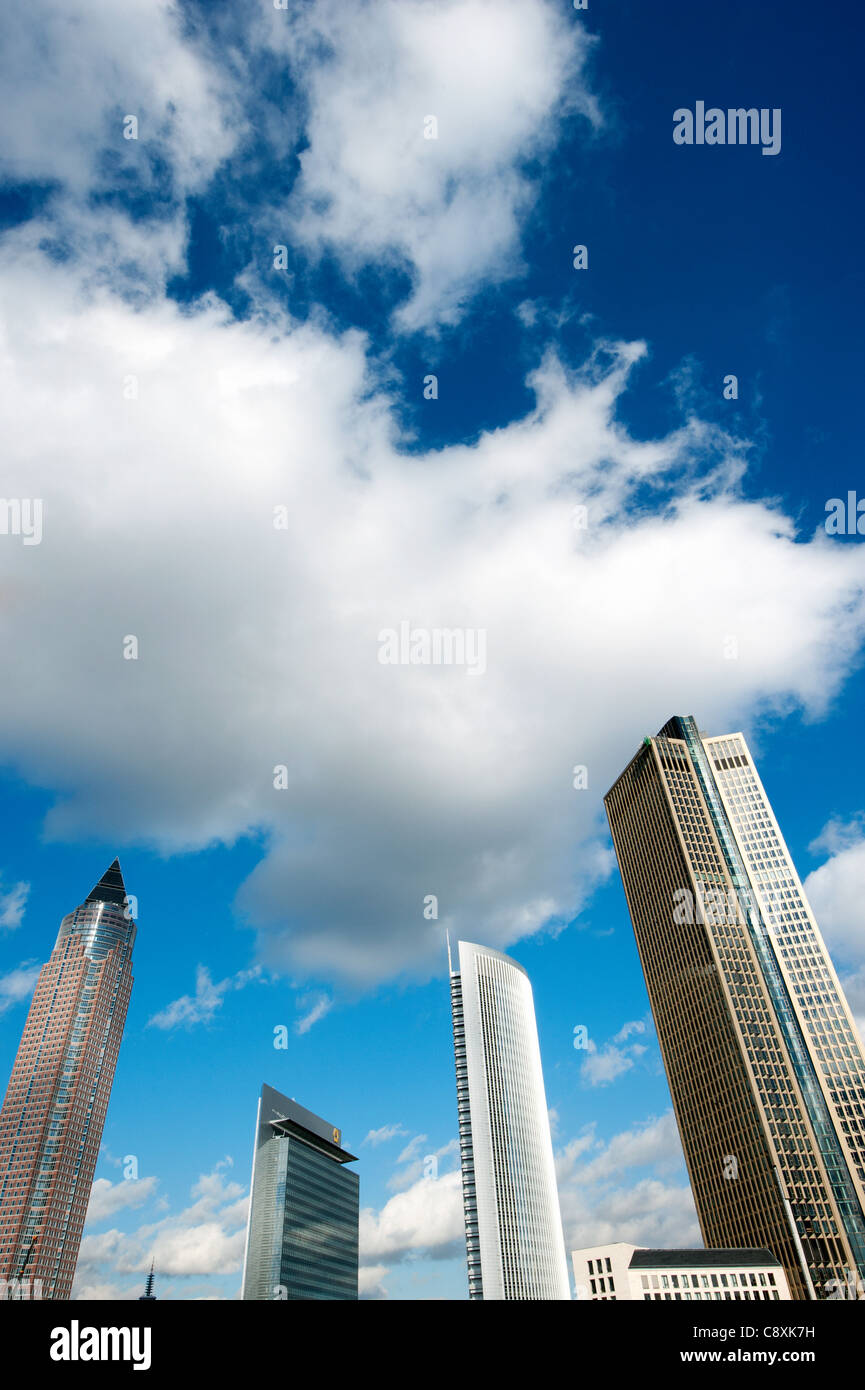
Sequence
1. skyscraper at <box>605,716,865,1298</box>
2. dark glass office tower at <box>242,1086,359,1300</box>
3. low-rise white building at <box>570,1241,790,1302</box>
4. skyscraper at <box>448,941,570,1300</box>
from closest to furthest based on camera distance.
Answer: low-rise white building at <box>570,1241,790,1302</box>, skyscraper at <box>605,716,865,1298</box>, dark glass office tower at <box>242,1086,359,1300</box>, skyscraper at <box>448,941,570,1300</box>

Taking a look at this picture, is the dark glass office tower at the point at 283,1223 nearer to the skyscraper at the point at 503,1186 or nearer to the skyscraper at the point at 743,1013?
the skyscraper at the point at 503,1186

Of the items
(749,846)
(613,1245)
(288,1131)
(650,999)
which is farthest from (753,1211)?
(288,1131)

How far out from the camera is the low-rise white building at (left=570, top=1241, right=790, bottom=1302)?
369 ft

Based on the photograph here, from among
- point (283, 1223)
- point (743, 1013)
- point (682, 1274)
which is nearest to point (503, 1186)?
point (283, 1223)

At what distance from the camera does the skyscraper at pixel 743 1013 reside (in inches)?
4870

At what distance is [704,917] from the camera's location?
477 feet

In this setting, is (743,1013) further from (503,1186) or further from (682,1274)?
(503,1186)

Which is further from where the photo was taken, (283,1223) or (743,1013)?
(283,1223)

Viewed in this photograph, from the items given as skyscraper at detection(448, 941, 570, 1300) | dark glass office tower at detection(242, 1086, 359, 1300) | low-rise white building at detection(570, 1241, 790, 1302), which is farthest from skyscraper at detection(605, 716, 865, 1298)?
dark glass office tower at detection(242, 1086, 359, 1300)

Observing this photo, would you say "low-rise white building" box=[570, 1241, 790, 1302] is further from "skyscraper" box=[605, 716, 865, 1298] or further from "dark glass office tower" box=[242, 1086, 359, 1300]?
"dark glass office tower" box=[242, 1086, 359, 1300]

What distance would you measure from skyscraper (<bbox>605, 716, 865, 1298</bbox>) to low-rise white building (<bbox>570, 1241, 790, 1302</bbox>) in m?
5.58

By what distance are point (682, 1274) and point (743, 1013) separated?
40.1 metres

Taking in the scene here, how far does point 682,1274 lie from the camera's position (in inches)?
4528
